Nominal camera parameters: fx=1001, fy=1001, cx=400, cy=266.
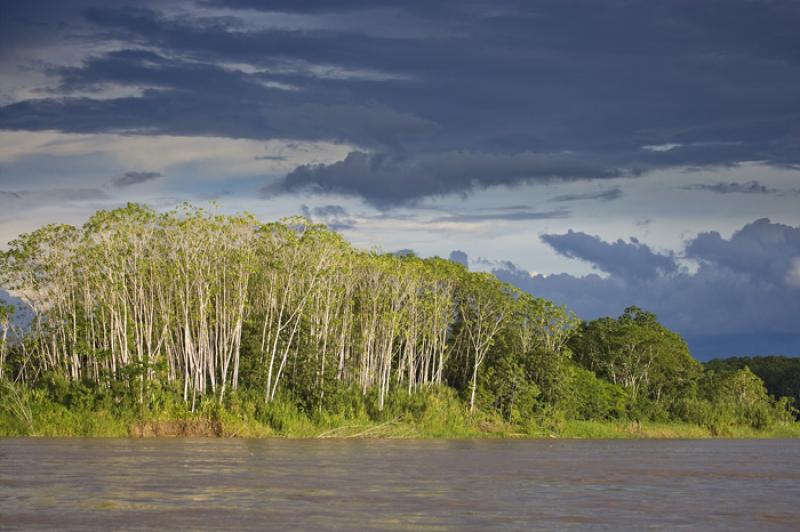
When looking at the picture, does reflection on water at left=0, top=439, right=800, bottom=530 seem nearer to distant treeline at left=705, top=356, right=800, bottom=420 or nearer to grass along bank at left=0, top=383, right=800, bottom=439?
grass along bank at left=0, top=383, right=800, bottom=439

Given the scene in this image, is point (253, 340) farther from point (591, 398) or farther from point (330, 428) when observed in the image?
point (591, 398)

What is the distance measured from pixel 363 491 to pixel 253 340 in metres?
34.2

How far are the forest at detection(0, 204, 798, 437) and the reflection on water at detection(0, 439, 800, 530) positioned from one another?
10.5m

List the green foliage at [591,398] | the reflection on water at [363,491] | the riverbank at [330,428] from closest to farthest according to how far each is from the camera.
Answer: the reflection on water at [363,491] → the riverbank at [330,428] → the green foliage at [591,398]

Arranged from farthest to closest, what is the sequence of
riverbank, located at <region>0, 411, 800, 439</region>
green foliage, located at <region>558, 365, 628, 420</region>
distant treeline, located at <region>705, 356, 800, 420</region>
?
distant treeline, located at <region>705, 356, 800, 420</region>
green foliage, located at <region>558, 365, 628, 420</region>
riverbank, located at <region>0, 411, 800, 439</region>

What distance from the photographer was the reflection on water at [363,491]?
599 inches

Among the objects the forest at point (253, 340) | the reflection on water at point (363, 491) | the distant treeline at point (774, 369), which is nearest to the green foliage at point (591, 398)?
the forest at point (253, 340)

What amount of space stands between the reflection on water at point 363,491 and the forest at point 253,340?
10.5m

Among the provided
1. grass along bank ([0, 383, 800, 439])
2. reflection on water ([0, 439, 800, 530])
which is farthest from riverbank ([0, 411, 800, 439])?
reflection on water ([0, 439, 800, 530])

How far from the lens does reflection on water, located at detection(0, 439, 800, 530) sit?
599 inches

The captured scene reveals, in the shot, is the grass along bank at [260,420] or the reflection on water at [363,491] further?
the grass along bank at [260,420]

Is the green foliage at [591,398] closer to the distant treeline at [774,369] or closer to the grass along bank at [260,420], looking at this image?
the grass along bank at [260,420]

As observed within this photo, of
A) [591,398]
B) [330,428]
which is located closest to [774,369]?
[591,398]

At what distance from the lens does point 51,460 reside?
87.7 feet
